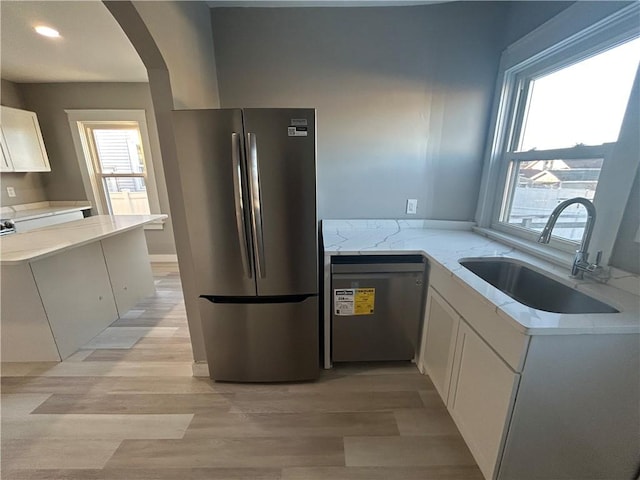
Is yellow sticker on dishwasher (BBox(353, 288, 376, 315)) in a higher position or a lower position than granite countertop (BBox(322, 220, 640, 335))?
lower

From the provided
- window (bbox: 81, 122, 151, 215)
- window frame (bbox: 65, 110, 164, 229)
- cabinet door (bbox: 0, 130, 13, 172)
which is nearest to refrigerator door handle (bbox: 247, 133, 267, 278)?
window frame (bbox: 65, 110, 164, 229)

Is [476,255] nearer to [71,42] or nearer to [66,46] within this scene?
[71,42]

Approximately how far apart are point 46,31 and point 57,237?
183 cm

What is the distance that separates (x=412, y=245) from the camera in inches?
71.4

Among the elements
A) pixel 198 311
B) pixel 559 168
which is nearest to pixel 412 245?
pixel 559 168

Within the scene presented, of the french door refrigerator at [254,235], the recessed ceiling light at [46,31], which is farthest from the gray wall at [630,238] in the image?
the recessed ceiling light at [46,31]

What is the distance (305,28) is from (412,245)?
5.90 ft

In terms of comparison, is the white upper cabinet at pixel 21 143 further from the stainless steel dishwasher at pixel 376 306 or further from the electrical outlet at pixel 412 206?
the electrical outlet at pixel 412 206

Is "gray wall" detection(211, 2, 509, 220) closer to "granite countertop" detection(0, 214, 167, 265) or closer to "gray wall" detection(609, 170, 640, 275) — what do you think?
"gray wall" detection(609, 170, 640, 275)

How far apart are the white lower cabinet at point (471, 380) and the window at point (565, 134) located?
2.88 feet

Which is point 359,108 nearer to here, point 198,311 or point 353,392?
point 198,311

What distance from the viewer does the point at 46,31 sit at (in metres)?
2.30

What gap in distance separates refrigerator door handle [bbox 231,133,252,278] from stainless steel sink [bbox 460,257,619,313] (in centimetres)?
130

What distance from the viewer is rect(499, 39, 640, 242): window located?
4.19 ft
